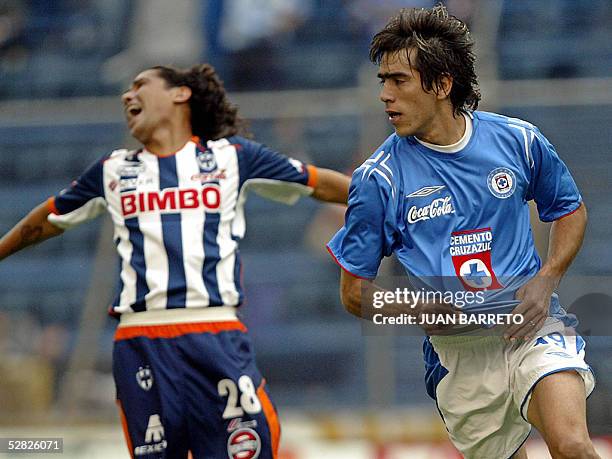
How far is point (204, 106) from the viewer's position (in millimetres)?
5879

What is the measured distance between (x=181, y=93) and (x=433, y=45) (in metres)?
1.70

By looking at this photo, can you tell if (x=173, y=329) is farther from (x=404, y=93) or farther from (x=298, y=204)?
(x=298, y=204)

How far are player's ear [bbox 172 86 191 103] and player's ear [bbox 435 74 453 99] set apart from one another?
5.43 ft

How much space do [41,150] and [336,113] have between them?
207 centimetres

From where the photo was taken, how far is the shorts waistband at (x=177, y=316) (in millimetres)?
5359

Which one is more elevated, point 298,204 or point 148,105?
point 148,105

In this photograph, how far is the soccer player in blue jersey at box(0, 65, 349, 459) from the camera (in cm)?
530

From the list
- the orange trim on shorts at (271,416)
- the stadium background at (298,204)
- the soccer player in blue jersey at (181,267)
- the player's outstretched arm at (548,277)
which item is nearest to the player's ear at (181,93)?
the soccer player in blue jersey at (181,267)

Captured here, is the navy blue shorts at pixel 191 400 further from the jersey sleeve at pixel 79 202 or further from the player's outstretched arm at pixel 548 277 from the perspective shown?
the player's outstretched arm at pixel 548 277

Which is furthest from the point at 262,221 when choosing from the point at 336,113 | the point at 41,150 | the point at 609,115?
the point at 609,115

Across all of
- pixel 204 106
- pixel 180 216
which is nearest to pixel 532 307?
pixel 180 216

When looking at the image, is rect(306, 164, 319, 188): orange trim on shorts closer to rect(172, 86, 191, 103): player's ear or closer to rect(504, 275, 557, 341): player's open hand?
rect(172, 86, 191, 103): player's ear

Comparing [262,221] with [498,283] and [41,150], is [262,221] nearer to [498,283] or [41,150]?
[41,150]

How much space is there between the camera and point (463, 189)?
449cm
